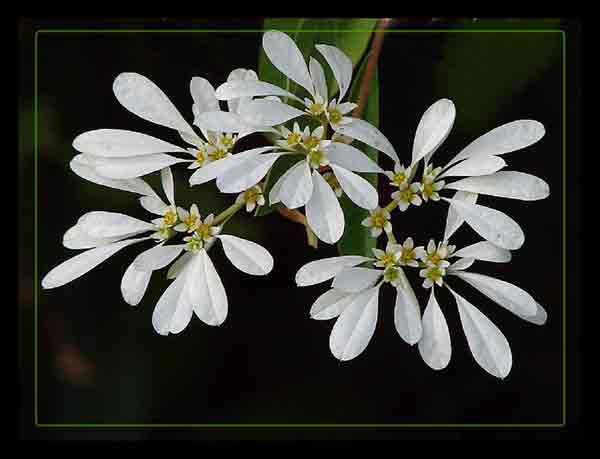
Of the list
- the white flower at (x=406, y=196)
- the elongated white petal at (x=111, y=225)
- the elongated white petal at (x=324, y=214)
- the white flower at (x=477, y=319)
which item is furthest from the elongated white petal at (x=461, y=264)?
the elongated white petal at (x=111, y=225)

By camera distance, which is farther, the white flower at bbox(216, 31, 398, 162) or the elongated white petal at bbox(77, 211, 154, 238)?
the elongated white petal at bbox(77, 211, 154, 238)

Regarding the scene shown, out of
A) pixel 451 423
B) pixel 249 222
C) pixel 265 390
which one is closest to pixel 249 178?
pixel 249 222

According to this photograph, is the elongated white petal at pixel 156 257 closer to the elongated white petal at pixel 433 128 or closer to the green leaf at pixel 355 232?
the green leaf at pixel 355 232

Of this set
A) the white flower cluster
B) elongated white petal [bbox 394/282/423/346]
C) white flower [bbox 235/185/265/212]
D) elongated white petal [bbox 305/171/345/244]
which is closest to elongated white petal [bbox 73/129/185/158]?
the white flower cluster

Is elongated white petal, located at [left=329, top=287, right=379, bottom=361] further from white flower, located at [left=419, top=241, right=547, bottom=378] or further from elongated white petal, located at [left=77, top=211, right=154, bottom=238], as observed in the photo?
elongated white petal, located at [left=77, top=211, right=154, bottom=238]

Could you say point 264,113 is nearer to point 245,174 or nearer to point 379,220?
point 245,174

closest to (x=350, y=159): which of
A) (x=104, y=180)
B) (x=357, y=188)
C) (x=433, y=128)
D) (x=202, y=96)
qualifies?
(x=357, y=188)

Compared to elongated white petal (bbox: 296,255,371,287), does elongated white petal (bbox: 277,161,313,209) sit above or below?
above
